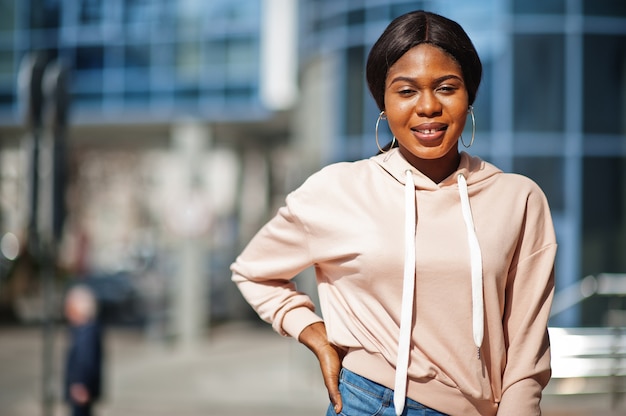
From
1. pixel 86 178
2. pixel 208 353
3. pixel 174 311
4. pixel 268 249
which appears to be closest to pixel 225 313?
pixel 174 311

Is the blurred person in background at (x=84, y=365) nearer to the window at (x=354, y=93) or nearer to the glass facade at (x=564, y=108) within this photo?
the glass facade at (x=564, y=108)

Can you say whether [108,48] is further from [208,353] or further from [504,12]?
[504,12]

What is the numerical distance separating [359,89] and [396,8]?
1.48 m

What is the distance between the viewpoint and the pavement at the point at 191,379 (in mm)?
10211

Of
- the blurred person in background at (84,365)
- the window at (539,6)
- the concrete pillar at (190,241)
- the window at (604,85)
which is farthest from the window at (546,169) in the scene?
the blurred person in background at (84,365)

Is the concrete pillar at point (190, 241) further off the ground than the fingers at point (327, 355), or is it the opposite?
the fingers at point (327, 355)

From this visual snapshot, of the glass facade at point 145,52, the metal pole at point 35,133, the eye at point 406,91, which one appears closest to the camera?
the eye at point 406,91

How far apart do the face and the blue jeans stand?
0.53 metres

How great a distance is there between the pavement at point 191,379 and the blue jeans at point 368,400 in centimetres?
519

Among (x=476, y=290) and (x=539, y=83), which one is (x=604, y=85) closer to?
(x=539, y=83)

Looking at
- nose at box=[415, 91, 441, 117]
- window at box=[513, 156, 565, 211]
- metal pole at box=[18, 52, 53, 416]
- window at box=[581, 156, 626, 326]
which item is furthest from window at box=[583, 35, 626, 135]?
nose at box=[415, 91, 441, 117]

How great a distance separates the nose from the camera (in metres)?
2.06

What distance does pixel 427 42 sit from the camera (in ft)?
6.84

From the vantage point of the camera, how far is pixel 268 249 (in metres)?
2.30
